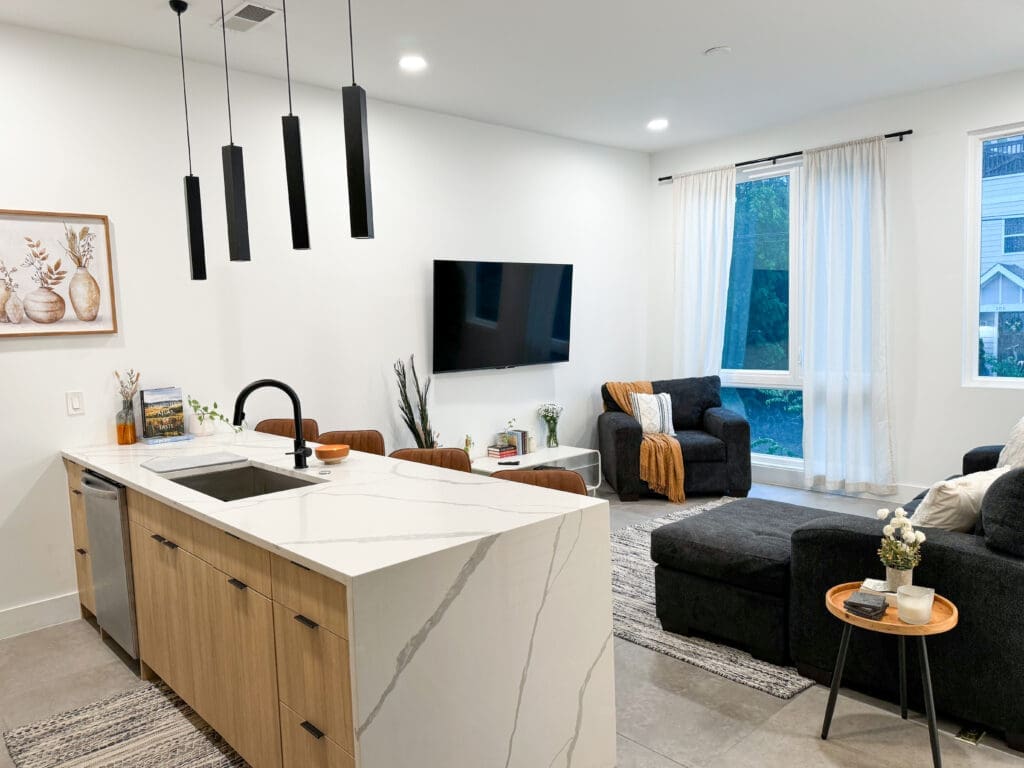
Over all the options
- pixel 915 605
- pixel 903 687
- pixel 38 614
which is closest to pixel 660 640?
pixel 903 687

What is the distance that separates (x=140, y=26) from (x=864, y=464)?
533 cm

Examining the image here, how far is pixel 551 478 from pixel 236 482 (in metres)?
1.34

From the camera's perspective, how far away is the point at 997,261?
501 centimetres

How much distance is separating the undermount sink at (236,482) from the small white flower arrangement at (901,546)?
2.14m

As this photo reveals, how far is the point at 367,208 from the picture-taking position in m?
2.33

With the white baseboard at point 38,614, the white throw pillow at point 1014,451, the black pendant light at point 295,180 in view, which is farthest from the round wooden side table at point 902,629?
the white baseboard at point 38,614

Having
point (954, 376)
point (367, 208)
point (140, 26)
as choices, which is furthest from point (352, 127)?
point (954, 376)

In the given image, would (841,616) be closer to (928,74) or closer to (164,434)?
(164,434)

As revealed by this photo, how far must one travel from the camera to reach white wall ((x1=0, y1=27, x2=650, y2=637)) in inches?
143

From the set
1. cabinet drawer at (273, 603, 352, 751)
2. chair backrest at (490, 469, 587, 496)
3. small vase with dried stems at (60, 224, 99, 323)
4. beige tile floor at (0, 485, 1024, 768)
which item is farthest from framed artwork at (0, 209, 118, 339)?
cabinet drawer at (273, 603, 352, 751)

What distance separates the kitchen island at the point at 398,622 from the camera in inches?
68.0

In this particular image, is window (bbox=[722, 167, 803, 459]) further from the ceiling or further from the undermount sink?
the undermount sink

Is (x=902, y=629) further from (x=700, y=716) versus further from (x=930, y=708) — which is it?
(x=700, y=716)

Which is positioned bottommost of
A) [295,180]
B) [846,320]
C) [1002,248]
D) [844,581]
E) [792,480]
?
[792,480]
